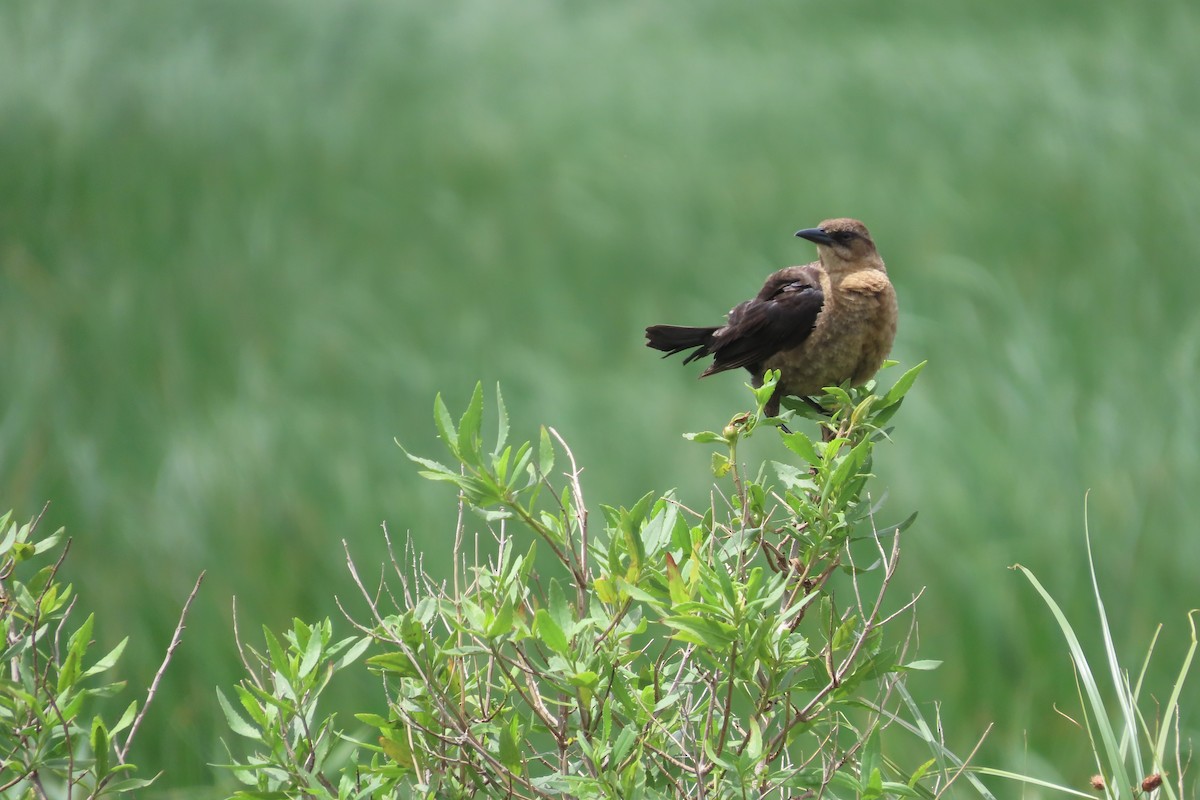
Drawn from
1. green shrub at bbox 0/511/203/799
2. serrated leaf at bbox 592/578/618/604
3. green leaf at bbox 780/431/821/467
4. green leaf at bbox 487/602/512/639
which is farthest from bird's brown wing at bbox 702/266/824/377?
green shrub at bbox 0/511/203/799

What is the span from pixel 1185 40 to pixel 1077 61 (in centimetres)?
66

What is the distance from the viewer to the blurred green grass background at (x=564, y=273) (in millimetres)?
4047

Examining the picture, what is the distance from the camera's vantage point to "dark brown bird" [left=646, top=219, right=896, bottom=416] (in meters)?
2.12

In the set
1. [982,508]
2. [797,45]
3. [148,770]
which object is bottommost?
[148,770]

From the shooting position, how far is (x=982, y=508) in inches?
159

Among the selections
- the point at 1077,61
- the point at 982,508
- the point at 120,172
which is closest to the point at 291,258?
the point at 120,172

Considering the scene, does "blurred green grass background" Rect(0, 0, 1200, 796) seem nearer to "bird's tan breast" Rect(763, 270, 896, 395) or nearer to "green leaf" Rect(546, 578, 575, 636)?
"bird's tan breast" Rect(763, 270, 896, 395)

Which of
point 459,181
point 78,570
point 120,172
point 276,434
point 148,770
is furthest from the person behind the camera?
point 459,181

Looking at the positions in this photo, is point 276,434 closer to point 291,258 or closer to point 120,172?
point 291,258

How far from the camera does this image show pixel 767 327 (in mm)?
2172

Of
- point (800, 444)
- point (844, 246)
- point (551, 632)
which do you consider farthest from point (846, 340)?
point (551, 632)

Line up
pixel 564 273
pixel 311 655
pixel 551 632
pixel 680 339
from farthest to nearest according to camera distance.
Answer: pixel 564 273 → pixel 680 339 → pixel 311 655 → pixel 551 632

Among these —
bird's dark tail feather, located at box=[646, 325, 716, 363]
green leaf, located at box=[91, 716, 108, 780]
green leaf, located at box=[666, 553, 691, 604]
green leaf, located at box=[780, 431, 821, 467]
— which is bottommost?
green leaf, located at box=[91, 716, 108, 780]

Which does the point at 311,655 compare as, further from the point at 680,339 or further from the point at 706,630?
the point at 680,339
